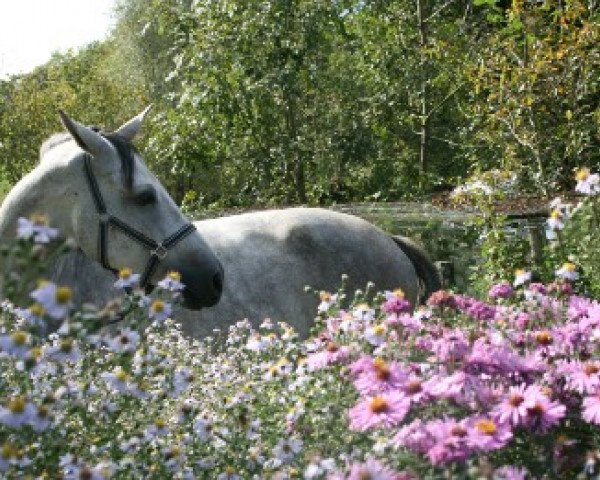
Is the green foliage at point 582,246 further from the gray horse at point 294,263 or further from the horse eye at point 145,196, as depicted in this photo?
the horse eye at point 145,196

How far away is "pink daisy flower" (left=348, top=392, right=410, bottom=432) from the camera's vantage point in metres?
2.05

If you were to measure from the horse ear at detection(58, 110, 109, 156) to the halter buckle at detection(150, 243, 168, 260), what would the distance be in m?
0.55

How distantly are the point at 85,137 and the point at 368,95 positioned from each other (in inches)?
461

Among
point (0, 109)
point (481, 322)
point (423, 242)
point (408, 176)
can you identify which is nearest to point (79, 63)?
point (0, 109)

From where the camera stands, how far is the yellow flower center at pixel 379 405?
6.76ft

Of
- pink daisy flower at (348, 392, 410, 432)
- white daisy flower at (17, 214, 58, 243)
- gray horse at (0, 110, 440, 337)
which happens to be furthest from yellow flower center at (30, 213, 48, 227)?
gray horse at (0, 110, 440, 337)

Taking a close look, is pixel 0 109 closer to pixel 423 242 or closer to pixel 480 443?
pixel 423 242

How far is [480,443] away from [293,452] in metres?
0.63

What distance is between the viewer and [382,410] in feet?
6.77

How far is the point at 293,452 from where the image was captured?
240 centimetres

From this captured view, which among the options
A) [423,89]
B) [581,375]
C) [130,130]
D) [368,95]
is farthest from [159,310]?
[368,95]

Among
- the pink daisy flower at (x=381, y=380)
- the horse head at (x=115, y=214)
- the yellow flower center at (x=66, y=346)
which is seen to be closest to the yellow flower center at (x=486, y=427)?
the pink daisy flower at (x=381, y=380)

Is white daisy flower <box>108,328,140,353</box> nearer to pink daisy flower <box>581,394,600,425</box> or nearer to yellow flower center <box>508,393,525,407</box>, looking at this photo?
yellow flower center <box>508,393,525,407</box>

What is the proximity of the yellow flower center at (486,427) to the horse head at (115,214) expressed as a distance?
2769mm
